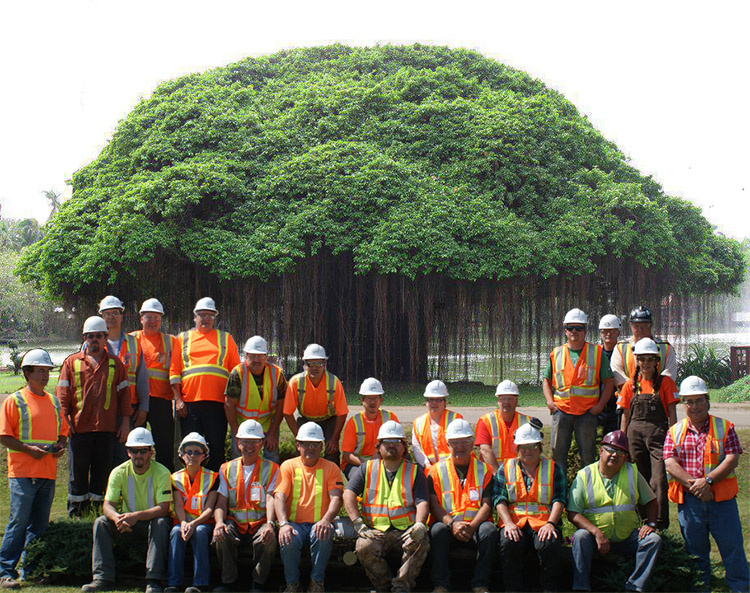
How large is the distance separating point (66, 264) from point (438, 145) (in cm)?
879

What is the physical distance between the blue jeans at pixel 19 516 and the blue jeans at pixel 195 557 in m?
1.25

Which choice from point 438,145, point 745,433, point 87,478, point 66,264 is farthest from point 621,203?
point 87,478

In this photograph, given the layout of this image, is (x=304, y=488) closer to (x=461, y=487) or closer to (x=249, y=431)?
(x=249, y=431)

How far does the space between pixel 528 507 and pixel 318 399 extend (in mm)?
2157

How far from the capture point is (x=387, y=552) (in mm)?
6160

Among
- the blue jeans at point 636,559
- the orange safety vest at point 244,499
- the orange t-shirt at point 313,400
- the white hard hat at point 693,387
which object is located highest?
the white hard hat at point 693,387

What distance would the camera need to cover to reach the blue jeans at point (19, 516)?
6.37 metres

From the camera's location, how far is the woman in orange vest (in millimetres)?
6168

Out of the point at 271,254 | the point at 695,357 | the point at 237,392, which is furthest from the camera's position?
the point at 695,357

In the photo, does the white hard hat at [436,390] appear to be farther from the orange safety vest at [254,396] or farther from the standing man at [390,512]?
the orange safety vest at [254,396]

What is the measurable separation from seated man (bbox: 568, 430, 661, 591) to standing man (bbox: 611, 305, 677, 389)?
4.65 feet

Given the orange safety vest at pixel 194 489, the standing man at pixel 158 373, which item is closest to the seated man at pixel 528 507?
the orange safety vest at pixel 194 489

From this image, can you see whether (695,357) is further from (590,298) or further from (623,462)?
(623,462)

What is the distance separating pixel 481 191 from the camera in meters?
17.9
